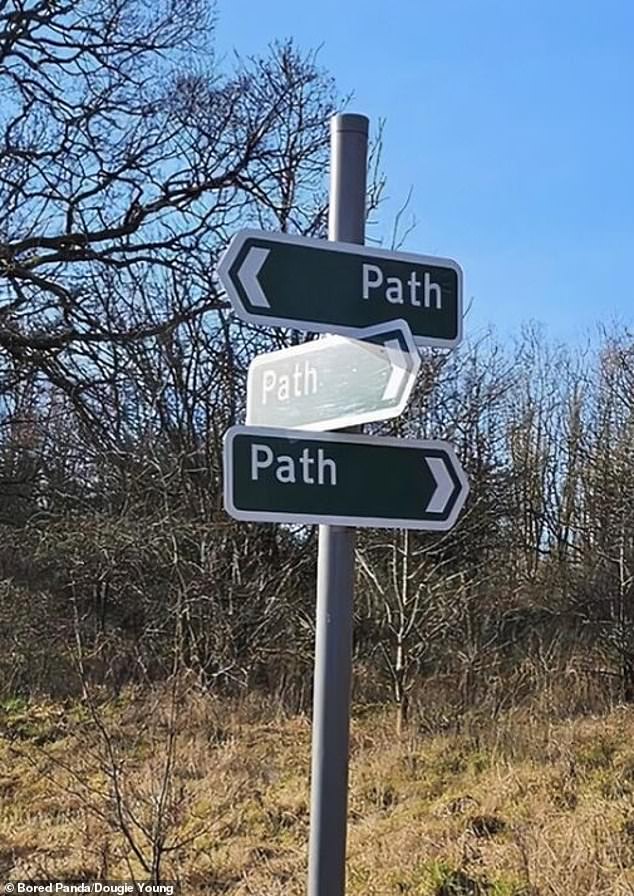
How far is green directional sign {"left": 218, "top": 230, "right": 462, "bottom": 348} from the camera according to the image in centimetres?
236

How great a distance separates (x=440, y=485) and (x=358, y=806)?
4.09 m

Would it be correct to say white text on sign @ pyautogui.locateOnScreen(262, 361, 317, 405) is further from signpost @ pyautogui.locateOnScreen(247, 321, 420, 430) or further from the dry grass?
the dry grass

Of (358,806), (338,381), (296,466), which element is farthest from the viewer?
(358,806)

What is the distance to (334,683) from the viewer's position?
240cm

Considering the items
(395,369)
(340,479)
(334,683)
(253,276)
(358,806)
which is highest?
(253,276)

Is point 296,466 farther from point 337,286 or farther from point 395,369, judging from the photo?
point 337,286

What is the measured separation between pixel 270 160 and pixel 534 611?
20.2 ft

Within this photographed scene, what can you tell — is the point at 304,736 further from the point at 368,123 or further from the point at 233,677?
the point at 368,123

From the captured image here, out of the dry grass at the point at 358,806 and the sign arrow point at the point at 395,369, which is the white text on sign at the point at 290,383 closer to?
the sign arrow point at the point at 395,369

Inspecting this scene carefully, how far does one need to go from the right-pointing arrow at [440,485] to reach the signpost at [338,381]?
0.19m

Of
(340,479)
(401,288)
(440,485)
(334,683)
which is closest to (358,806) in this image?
(334,683)

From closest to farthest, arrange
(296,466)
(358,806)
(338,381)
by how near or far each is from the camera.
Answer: (296,466), (338,381), (358,806)

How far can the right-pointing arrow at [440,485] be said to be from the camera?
246 cm

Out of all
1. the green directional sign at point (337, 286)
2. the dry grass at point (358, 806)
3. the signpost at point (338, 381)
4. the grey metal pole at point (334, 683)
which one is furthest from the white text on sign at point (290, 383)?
the dry grass at point (358, 806)
